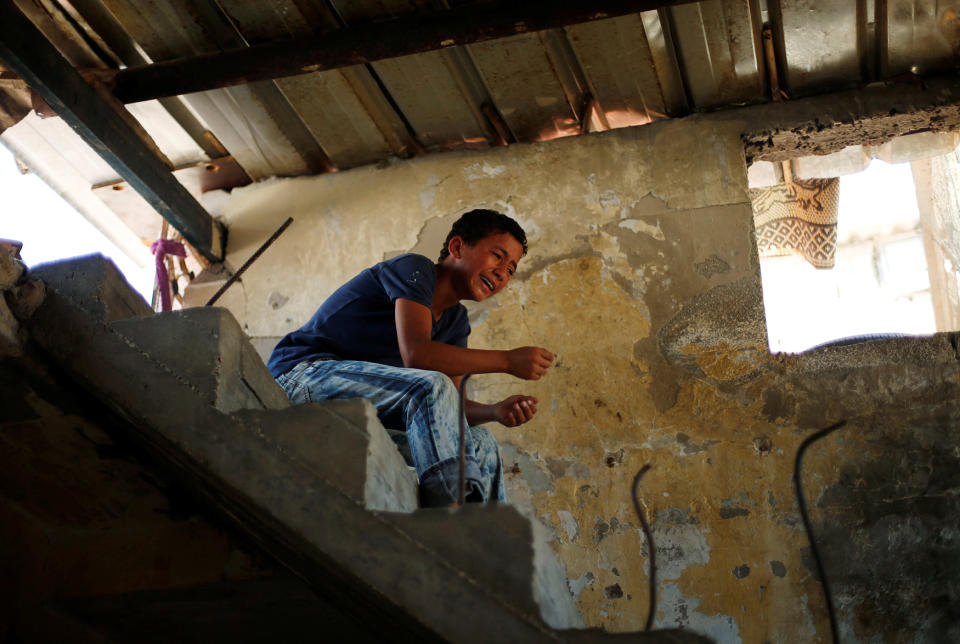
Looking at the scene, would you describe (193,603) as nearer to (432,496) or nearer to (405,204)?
(432,496)

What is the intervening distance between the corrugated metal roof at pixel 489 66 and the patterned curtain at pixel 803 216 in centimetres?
101

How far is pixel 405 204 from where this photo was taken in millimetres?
5031

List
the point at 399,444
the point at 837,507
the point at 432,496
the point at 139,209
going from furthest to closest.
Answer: the point at 139,209 → the point at 837,507 → the point at 399,444 → the point at 432,496

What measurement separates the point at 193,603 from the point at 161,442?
976 mm

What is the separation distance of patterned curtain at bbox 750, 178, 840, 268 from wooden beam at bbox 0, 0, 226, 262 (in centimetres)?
335

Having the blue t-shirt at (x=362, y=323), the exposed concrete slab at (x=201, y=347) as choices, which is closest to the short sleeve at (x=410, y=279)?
the blue t-shirt at (x=362, y=323)

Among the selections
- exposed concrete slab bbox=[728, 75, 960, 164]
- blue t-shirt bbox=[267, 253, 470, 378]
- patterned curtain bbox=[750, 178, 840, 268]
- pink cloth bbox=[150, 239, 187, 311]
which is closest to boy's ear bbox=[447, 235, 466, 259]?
blue t-shirt bbox=[267, 253, 470, 378]

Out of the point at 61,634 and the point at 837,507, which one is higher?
the point at 837,507

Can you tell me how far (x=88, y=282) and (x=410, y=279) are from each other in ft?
3.25

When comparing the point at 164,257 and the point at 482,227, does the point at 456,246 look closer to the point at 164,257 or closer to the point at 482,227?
the point at 482,227

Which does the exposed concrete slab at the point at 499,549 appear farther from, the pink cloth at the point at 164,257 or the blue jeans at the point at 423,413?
the pink cloth at the point at 164,257

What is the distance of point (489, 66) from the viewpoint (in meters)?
4.62

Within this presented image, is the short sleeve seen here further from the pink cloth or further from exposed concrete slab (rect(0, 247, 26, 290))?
the pink cloth

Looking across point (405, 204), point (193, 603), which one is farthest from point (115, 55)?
point (193, 603)
